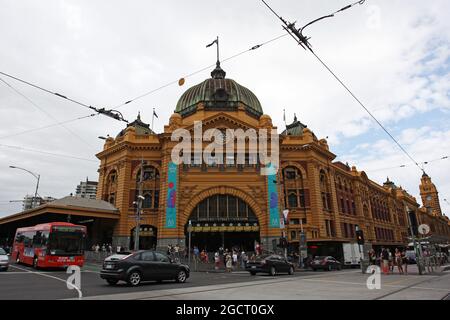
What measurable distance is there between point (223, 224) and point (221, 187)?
4.55 m

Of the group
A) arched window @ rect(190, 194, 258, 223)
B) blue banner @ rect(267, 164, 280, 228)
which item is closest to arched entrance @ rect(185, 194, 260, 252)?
arched window @ rect(190, 194, 258, 223)

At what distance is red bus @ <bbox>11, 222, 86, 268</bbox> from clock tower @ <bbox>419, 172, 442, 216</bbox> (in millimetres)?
130186

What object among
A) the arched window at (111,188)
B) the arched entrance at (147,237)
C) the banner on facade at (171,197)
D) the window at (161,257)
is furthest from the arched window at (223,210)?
the window at (161,257)

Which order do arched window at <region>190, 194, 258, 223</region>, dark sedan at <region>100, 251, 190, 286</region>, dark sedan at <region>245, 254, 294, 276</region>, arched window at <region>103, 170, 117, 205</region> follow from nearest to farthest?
dark sedan at <region>100, 251, 190, 286</region>, dark sedan at <region>245, 254, 294, 276</region>, arched window at <region>190, 194, 258, 223</region>, arched window at <region>103, 170, 117, 205</region>

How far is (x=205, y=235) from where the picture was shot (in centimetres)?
3947

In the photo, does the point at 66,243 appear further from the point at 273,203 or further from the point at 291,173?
the point at 291,173

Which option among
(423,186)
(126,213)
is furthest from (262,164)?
(423,186)

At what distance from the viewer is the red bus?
2134 centimetres

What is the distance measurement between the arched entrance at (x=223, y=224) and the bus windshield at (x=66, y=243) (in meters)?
17.3

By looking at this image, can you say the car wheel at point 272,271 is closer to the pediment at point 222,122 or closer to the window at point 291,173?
the pediment at point 222,122

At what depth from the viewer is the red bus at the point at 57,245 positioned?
21344 mm

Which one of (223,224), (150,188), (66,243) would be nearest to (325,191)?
(223,224)

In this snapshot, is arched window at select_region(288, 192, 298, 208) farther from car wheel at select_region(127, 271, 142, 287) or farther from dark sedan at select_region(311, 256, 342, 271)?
car wheel at select_region(127, 271, 142, 287)
